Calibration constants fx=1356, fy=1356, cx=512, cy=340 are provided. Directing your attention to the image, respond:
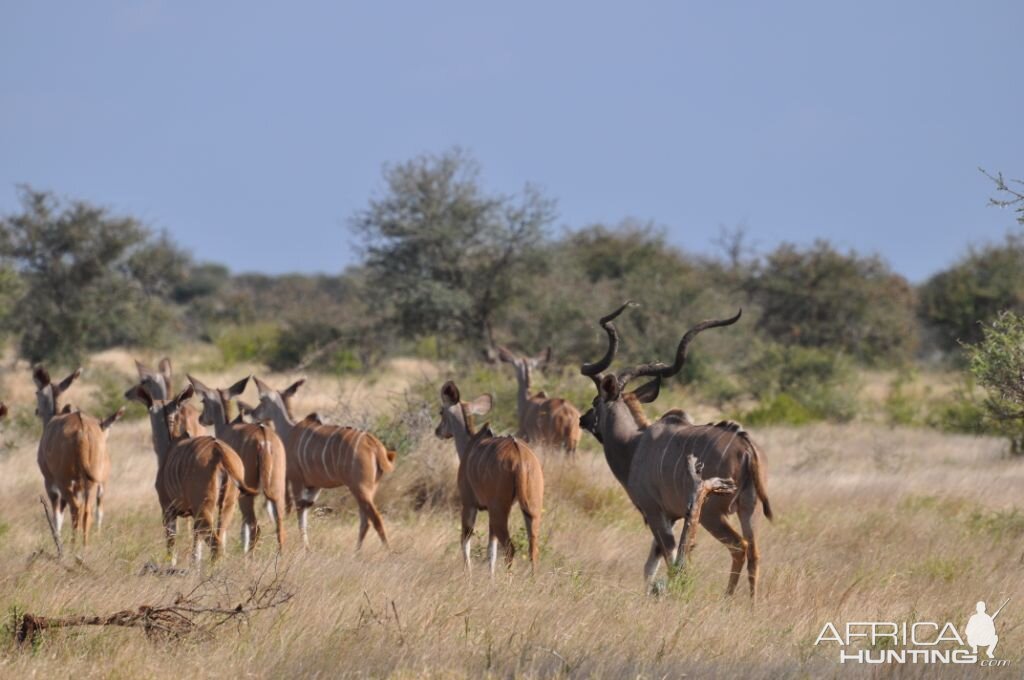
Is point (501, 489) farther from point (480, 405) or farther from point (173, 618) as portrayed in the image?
point (173, 618)

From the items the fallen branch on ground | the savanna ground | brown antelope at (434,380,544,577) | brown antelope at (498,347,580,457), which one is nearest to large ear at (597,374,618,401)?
brown antelope at (434,380,544,577)

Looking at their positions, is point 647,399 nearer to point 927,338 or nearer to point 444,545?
point 444,545

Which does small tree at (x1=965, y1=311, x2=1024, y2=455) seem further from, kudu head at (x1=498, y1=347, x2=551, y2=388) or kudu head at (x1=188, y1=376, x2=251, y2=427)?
kudu head at (x1=498, y1=347, x2=551, y2=388)

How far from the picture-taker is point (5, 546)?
8.91 meters

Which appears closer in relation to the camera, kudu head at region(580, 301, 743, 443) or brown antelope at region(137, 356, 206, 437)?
kudu head at region(580, 301, 743, 443)

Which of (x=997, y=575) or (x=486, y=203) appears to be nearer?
(x=997, y=575)

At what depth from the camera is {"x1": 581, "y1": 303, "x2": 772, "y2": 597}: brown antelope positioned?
25.4 feet

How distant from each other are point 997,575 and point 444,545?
373cm

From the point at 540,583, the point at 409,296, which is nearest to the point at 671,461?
the point at 540,583

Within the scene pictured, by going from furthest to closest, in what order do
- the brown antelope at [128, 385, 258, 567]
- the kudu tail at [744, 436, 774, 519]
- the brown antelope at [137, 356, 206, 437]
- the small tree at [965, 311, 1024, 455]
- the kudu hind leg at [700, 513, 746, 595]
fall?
the brown antelope at [137, 356, 206, 437] → the small tree at [965, 311, 1024, 455] → the brown antelope at [128, 385, 258, 567] → the kudu hind leg at [700, 513, 746, 595] → the kudu tail at [744, 436, 774, 519]

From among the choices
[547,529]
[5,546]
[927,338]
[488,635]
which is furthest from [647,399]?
[927,338]

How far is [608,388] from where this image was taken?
29.6 feet

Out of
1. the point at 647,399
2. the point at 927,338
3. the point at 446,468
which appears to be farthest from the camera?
the point at 927,338

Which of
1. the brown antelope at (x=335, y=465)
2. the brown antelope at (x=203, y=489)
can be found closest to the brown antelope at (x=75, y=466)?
the brown antelope at (x=203, y=489)
